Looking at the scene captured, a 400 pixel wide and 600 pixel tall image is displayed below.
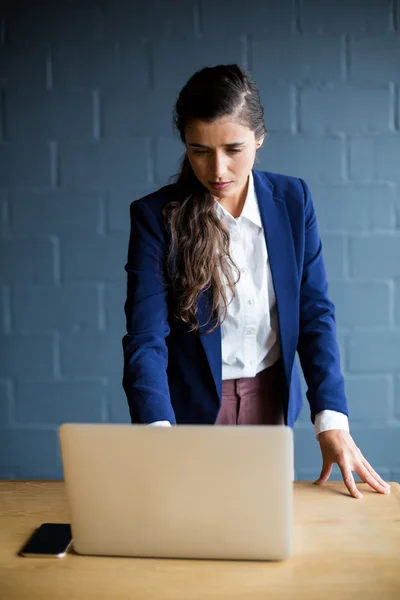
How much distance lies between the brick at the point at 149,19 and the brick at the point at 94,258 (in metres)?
0.74

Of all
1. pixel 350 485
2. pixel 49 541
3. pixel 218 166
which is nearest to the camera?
pixel 49 541

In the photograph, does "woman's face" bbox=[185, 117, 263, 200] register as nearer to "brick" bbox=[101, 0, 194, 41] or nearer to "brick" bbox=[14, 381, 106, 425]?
"brick" bbox=[101, 0, 194, 41]

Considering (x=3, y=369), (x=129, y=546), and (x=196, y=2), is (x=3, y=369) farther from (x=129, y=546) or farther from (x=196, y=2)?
(x=129, y=546)

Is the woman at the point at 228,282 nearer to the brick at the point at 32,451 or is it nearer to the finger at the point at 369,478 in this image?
the finger at the point at 369,478

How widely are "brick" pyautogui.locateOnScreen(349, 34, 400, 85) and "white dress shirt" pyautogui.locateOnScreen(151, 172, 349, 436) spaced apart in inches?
43.4

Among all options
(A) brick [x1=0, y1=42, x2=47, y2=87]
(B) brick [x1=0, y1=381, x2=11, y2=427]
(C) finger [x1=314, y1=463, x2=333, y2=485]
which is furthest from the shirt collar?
(B) brick [x1=0, y1=381, x2=11, y2=427]

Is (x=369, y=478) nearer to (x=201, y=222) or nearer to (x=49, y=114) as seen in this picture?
(x=201, y=222)

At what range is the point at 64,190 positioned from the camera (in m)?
2.72

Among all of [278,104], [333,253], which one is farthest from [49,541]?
[278,104]

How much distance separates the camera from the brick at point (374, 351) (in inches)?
109

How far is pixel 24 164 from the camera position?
8.92 feet

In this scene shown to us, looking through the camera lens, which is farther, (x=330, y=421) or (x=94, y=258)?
(x=94, y=258)

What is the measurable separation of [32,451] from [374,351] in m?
1.36

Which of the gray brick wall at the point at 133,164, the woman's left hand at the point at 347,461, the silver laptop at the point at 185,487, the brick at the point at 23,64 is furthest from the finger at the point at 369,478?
the brick at the point at 23,64
